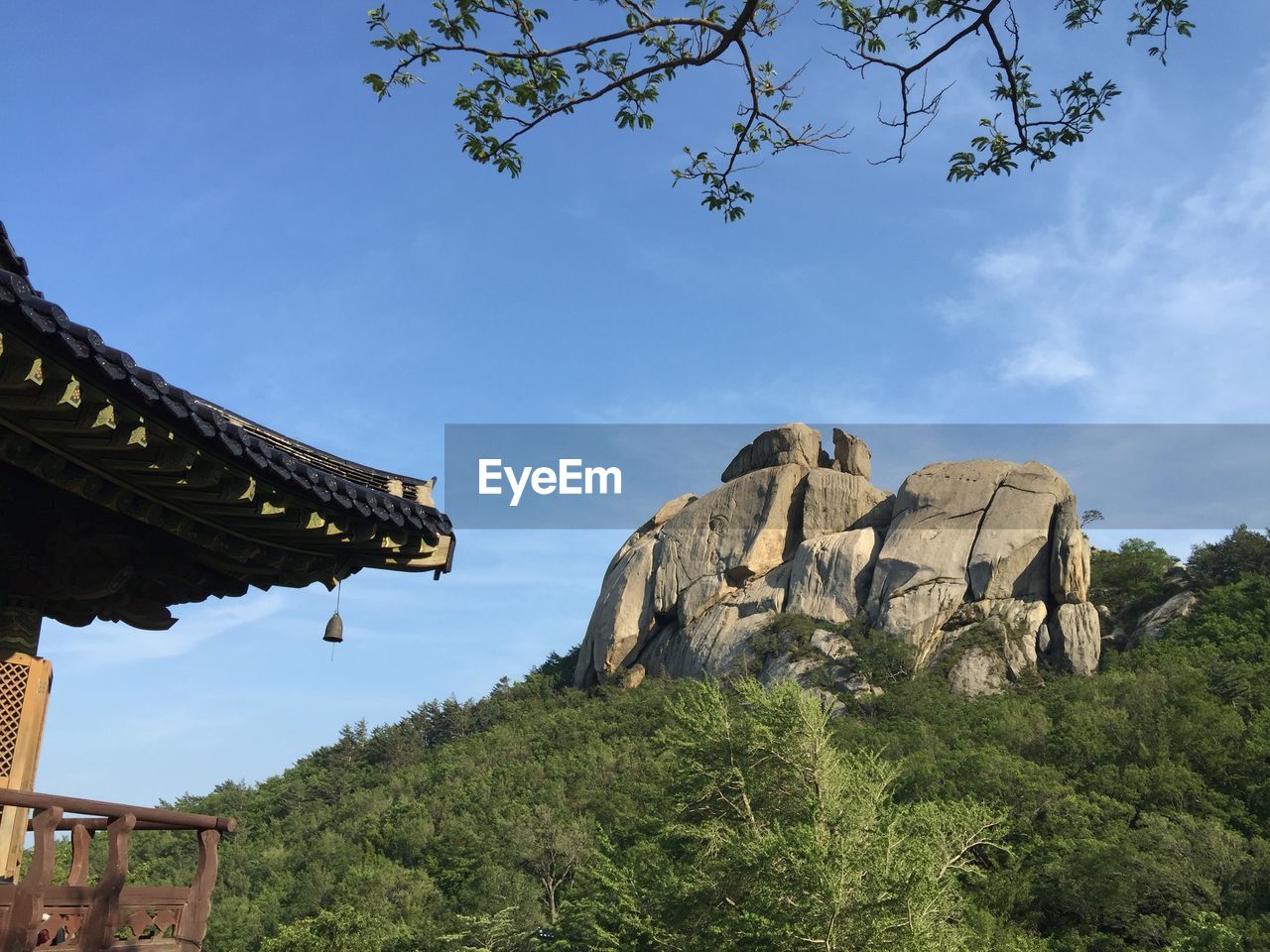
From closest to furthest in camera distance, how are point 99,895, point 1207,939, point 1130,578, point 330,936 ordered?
point 99,895 → point 1207,939 → point 330,936 → point 1130,578

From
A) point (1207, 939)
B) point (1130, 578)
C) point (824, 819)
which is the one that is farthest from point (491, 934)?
point (1130, 578)

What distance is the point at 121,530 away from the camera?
508 cm

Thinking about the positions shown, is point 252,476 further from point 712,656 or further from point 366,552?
point 712,656

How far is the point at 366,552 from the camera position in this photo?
521 centimetres

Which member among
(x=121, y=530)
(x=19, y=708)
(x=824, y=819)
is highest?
(x=121, y=530)

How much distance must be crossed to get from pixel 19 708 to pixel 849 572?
170 feet

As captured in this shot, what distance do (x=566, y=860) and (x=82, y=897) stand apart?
126ft

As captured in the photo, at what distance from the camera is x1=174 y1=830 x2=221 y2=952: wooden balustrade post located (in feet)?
14.6

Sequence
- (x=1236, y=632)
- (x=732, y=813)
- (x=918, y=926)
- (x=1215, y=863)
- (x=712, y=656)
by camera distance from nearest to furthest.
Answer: (x=918, y=926) < (x=732, y=813) < (x=1215, y=863) < (x=1236, y=632) < (x=712, y=656)

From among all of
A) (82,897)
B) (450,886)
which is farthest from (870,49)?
(450,886)

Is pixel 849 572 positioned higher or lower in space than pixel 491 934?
higher

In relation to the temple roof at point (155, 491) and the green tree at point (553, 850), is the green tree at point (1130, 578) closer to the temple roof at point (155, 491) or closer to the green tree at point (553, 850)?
the green tree at point (553, 850)

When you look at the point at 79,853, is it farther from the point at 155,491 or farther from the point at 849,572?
the point at 849,572

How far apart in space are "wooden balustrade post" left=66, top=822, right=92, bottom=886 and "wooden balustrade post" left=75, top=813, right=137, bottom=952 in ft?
0.65
